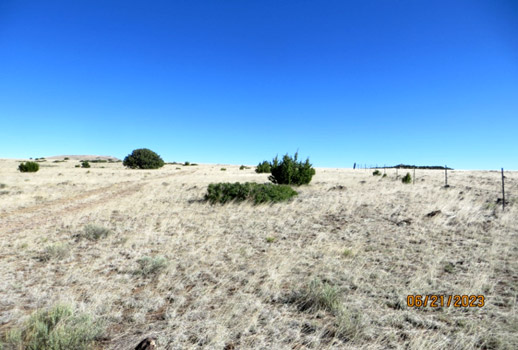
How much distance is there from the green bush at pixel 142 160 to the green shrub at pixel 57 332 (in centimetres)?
5032

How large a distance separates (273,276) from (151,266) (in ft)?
8.37

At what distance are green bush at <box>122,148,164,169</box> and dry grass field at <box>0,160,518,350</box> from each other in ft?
136

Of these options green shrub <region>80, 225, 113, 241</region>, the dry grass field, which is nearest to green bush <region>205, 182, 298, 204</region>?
the dry grass field

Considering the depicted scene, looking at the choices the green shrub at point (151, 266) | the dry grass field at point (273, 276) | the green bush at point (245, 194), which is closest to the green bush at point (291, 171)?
the green bush at point (245, 194)

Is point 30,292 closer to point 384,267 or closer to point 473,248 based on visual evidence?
point 384,267

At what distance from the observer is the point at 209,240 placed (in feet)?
24.4

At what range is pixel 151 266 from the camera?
208 inches

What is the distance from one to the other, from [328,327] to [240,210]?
328 inches

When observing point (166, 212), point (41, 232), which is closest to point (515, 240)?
point (166, 212)

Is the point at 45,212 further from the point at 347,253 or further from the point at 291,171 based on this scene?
the point at 291,171

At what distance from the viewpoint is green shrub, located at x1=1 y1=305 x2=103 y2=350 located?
9.32 ft

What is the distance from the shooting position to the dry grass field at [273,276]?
326 centimetres
